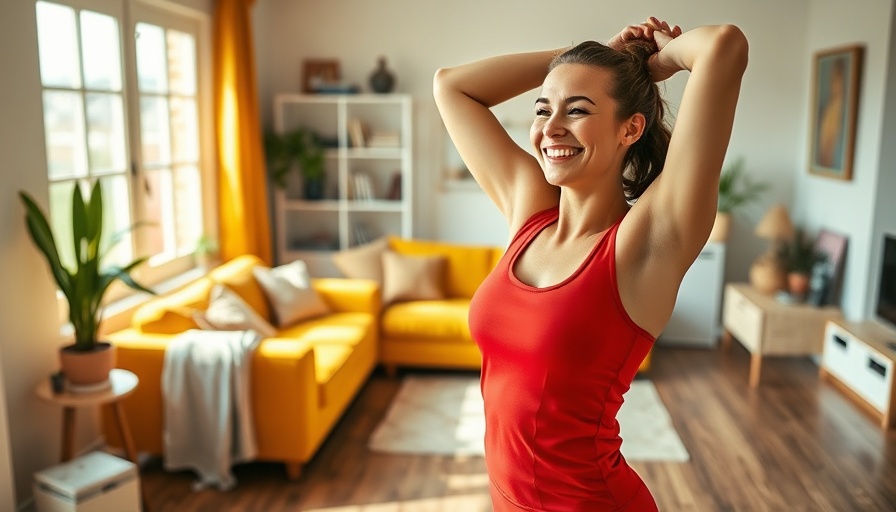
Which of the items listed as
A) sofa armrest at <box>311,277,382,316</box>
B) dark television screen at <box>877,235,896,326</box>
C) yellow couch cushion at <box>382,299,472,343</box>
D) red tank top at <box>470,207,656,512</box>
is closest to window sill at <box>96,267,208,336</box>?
sofa armrest at <box>311,277,382,316</box>

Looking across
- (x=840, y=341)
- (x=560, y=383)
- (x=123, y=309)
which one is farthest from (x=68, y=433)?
(x=840, y=341)

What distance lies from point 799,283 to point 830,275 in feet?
0.63

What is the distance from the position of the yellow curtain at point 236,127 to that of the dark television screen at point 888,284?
376 cm

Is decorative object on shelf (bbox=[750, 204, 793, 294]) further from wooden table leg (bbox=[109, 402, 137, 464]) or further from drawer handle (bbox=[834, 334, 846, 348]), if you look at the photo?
wooden table leg (bbox=[109, 402, 137, 464])

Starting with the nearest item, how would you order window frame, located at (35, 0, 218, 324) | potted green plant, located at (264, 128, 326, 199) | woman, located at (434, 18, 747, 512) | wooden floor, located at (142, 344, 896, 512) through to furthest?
woman, located at (434, 18, 747, 512) → wooden floor, located at (142, 344, 896, 512) → window frame, located at (35, 0, 218, 324) → potted green plant, located at (264, 128, 326, 199)

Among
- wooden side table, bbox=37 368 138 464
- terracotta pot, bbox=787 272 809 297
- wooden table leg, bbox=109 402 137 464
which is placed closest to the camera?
wooden side table, bbox=37 368 138 464

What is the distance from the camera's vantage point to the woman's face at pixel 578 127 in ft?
3.86

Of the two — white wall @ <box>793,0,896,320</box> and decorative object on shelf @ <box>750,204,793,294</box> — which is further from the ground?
white wall @ <box>793,0,896,320</box>

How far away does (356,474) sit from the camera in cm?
355

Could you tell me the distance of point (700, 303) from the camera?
5582 millimetres

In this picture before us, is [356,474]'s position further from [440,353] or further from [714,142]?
[714,142]

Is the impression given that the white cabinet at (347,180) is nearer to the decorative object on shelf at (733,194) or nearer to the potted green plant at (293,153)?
the potted green plant at (293,153)

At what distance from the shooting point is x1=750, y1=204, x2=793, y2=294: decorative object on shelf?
5.16 meters

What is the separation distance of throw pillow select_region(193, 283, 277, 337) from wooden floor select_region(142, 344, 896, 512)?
0.64 metres
